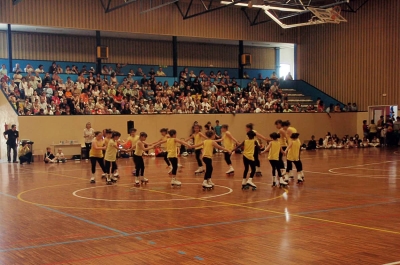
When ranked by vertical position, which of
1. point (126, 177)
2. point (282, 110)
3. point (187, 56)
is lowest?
point (126, 177)

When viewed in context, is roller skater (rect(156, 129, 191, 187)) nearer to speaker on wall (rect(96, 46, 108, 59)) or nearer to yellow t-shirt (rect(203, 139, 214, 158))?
yellow t-shirt (rect(203, 139, 214, 158))

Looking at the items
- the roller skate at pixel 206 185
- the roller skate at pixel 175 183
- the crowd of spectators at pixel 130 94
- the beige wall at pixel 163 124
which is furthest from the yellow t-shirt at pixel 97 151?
the crowd of spectators at pixel 130 94

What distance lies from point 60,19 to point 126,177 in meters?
17.8

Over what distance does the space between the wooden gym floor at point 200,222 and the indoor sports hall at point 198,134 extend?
47 millimetres

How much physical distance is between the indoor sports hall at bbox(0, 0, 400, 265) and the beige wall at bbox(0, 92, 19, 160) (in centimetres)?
14

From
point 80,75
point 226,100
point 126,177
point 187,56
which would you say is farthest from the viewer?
point 187,56

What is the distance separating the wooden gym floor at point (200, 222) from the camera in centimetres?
790

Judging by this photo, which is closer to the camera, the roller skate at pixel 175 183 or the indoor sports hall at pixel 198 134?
the indoor sports hall at pixel 198 134

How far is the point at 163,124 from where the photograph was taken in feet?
108

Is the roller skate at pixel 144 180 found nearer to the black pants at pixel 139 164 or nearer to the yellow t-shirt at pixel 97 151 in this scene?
the black pants at pixel 139 164

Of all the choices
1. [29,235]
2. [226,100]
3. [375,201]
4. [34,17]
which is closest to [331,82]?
[226,100]

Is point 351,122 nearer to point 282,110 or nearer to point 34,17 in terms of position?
point 282,110

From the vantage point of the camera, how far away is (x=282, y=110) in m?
38.3

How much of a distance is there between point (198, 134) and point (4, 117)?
14316 mm
